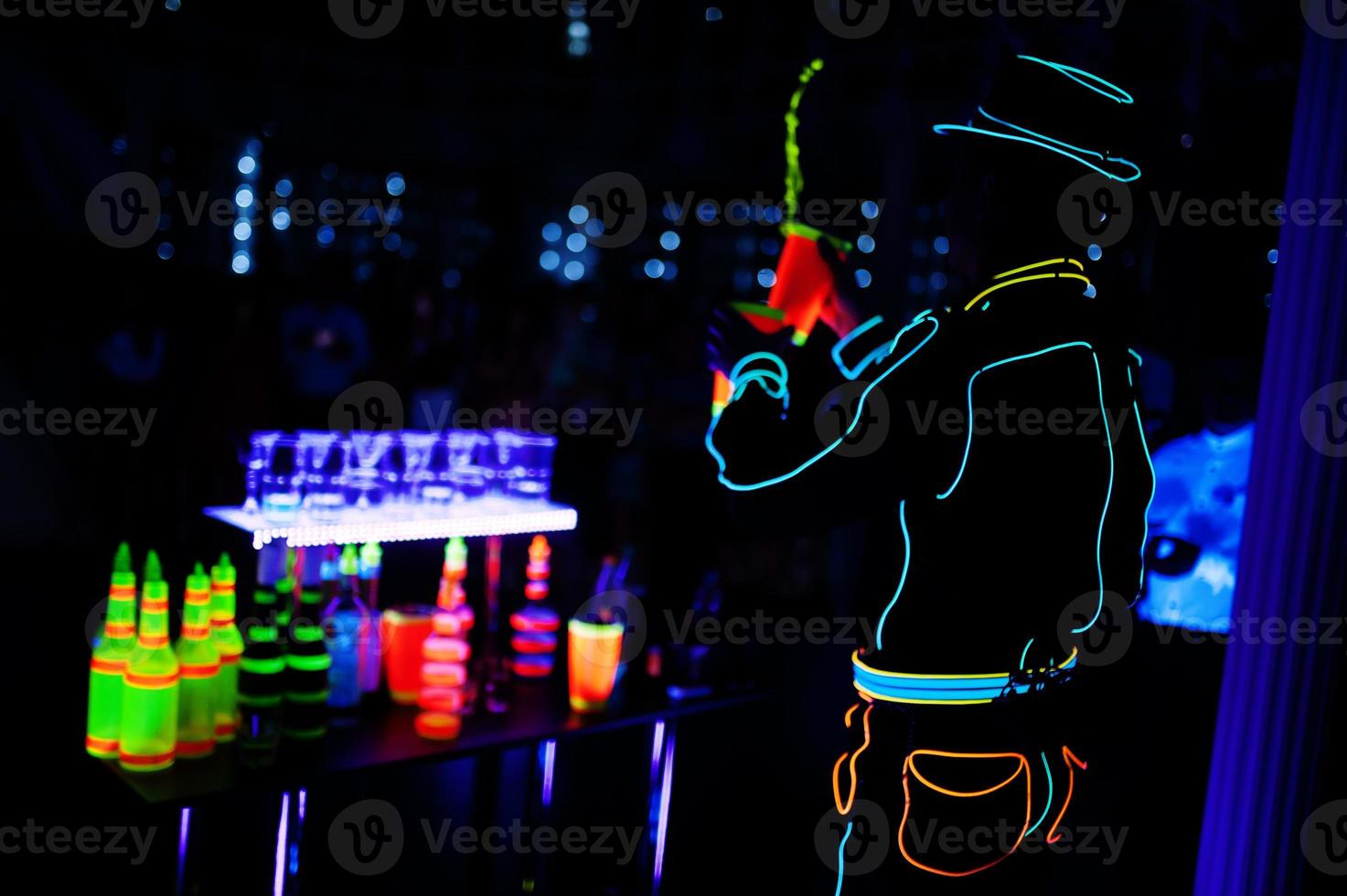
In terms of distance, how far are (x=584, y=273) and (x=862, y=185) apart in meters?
2.86

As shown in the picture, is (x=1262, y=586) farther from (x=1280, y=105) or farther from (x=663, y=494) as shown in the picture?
(x=663, y=494)

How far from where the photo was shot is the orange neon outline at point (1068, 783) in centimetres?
198

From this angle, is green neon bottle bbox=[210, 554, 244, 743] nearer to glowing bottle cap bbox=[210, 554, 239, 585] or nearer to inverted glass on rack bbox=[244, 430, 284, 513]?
glowing bottle cap bbox=[210, 554, 239, 585]

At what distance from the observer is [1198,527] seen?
3.27 m

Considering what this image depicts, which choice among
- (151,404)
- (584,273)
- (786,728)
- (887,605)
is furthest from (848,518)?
(584,273)

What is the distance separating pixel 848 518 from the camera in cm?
191

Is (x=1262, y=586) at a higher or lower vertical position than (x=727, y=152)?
lower
